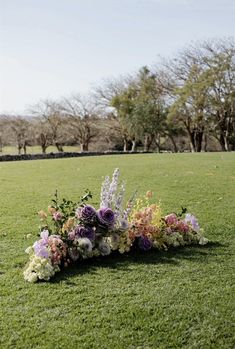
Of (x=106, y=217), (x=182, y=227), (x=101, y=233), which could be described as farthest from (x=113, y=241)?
(x=182, y=227)

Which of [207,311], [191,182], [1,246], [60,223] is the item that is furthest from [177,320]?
[191,182]

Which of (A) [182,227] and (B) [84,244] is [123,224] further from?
(A) [182,227]

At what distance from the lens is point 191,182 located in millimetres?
8977

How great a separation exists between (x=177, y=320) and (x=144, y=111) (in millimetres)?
28048

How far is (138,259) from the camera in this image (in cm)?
408

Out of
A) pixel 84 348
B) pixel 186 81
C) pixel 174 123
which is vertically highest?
pixel 186 81

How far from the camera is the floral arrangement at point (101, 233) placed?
3721 mm

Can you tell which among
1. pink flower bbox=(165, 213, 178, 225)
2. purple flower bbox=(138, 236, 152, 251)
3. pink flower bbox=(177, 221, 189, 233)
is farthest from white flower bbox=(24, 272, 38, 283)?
pink flower bbox=(177, 221, 189, 233)

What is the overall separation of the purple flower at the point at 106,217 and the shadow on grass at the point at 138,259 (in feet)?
1.03

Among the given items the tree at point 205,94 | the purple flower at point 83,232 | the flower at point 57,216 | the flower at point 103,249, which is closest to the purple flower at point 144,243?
the flower at point 103,249

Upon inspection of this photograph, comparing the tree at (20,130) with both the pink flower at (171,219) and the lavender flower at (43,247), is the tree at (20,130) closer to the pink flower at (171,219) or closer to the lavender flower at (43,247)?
the pink flower at (171,219)

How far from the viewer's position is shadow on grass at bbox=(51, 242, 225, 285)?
3.75m

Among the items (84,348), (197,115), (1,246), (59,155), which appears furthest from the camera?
(197,115)

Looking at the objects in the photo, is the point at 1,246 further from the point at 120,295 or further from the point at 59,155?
the point at 59,155
